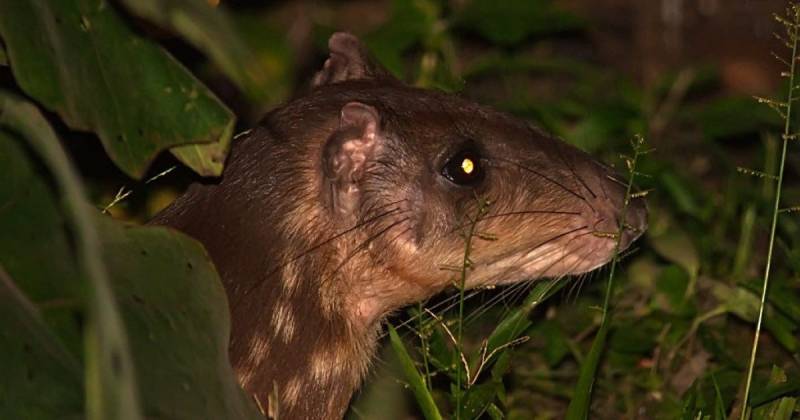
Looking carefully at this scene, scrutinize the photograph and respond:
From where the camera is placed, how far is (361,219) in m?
3.83

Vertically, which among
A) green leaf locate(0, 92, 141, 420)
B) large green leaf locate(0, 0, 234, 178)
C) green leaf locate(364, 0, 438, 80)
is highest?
large green leaf locate(0, 0, 234, 178)

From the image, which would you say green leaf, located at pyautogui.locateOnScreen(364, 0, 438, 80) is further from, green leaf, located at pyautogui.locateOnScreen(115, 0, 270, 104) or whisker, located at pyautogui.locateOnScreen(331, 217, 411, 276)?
green leaf, located at pyautogui.locateOnScreen(115, 0, 270, 104)

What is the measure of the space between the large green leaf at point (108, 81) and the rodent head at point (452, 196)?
21.2 inches

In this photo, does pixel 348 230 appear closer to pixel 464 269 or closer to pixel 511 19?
pixel 464 269

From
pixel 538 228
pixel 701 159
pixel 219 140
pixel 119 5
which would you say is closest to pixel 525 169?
pixel 538 228

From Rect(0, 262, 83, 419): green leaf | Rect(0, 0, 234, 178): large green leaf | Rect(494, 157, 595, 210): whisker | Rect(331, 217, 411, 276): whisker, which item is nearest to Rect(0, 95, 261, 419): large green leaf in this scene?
Rect(0, 262, 83, 419): green leaf

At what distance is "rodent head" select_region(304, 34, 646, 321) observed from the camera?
3.83m

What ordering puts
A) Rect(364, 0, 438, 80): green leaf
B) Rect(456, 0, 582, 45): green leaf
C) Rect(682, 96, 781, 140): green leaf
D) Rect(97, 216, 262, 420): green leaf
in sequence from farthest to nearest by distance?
Rect(456, 0, 582, 45): green leaf < Rect(682, 96, 781, 140): green leaf < Rect(364, 0, 438, 80): green leaf < Rect(97, 216, 262, 420): green leaf

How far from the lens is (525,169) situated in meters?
3.97

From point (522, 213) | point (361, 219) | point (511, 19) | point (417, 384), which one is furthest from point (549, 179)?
point (511, 19)

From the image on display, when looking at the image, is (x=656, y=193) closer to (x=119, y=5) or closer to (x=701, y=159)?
(x=701, y=159)

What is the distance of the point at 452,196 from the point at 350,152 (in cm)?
28

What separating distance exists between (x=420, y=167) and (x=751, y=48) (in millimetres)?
4220

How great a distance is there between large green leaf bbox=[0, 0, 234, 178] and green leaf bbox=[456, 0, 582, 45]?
9.84 feet
